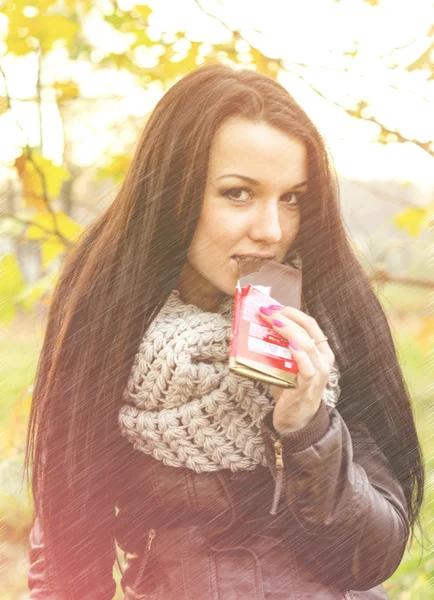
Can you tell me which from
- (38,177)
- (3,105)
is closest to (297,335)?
(38,177)

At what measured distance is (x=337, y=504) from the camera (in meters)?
1.13

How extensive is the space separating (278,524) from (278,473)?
0.44 feet

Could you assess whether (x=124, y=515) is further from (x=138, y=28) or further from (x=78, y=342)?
(x=138, y=28)

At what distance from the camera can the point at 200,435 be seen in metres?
1.26

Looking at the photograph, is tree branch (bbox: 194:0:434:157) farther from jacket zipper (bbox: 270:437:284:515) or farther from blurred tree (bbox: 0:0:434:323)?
jacket zipper (bbox: 270:437:284:515)

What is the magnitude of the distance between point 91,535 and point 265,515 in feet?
1.22

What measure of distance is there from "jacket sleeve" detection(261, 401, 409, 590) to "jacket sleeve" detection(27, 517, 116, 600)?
0.43 meters

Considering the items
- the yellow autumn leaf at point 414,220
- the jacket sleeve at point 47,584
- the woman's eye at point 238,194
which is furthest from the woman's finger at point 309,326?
the yellow autumn leaf at point 414,220

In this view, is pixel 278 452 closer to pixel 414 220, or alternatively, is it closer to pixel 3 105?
pixel 414 220

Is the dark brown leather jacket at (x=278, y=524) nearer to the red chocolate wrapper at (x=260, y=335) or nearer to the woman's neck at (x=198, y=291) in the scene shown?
the red chocolate wrapper at (x=260, y=335)

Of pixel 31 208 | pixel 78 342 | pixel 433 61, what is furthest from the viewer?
pixel 31 208

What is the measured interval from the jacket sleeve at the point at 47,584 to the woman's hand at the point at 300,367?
0.55m

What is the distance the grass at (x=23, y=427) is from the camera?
1.97m

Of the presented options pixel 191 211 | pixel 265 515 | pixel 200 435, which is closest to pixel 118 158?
pixel 191 211
